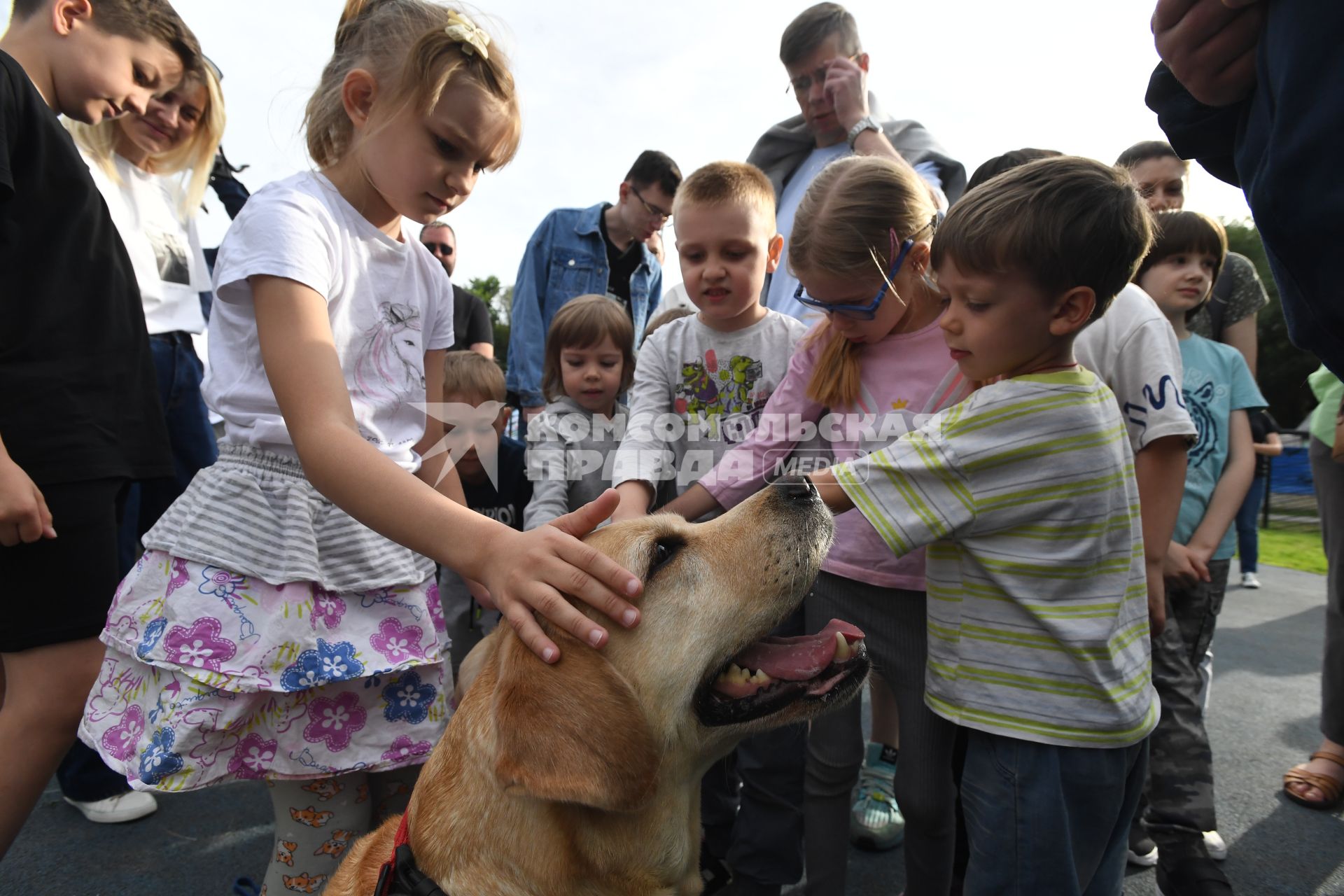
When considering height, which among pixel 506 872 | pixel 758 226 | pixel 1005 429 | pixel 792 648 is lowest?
pixel 506 872

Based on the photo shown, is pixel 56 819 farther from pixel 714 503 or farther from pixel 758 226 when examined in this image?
pixel 758 226

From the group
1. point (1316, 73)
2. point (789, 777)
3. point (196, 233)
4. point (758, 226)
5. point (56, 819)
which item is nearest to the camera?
point (1316, 73)

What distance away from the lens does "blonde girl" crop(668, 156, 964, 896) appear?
204 cm

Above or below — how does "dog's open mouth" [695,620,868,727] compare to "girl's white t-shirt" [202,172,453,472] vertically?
below

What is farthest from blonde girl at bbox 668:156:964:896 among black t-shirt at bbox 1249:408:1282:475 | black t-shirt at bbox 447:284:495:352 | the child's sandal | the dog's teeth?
black t-shirt at bbox 1249:408:1282:475

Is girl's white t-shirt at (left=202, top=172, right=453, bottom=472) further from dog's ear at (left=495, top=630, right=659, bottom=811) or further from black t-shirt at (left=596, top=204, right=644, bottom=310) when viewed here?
black t-shirt at (left=596, top=204, right=644, bottom=310)

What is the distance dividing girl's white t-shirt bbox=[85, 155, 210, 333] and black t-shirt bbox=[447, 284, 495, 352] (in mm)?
1796

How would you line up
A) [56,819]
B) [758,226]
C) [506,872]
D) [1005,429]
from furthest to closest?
[56,819] < [758,226] < [1005,429] < [506,872]

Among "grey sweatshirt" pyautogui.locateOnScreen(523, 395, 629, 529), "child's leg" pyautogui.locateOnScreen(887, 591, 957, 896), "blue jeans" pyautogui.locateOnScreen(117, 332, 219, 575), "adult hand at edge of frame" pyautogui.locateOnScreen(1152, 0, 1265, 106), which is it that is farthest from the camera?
"grey sweatshirt" pyautogui.locateOnScreen(523, 395, 629, 529)

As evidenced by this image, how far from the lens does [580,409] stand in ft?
12.0

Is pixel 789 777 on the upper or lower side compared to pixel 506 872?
lower

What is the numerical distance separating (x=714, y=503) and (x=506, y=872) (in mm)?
1271

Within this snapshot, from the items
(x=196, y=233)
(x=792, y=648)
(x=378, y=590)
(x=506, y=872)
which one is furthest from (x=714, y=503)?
(x=196, y=233)

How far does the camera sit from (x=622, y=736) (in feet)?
4.64
